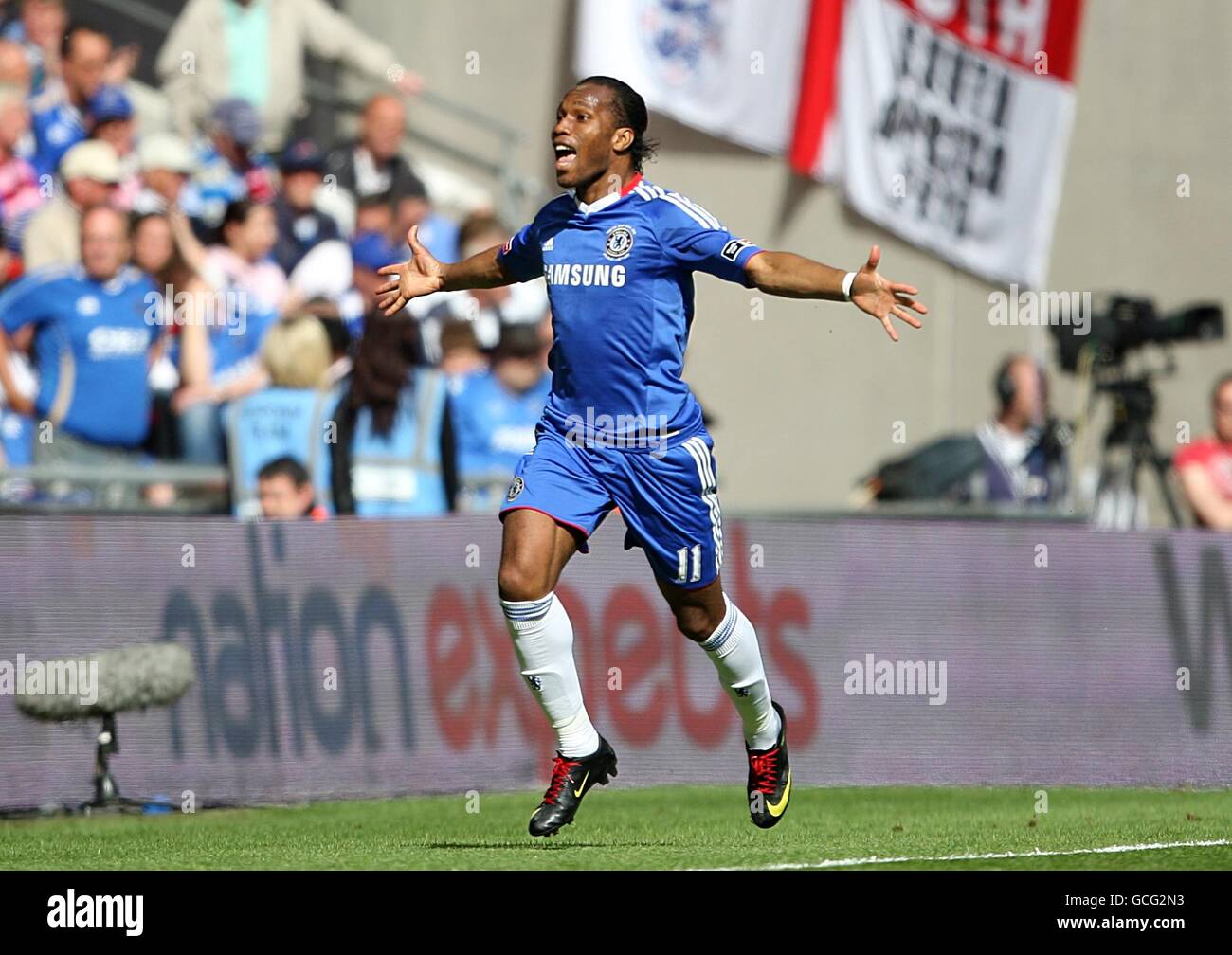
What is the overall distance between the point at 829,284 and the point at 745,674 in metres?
1.67

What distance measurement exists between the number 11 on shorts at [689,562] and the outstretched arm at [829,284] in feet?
3.25

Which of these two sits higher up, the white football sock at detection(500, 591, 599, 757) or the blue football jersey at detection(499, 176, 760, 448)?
the blue football jersey at detection(499, 176, 760, 448)

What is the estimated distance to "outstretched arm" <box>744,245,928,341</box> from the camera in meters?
7.48

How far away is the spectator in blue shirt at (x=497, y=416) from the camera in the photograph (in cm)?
1291

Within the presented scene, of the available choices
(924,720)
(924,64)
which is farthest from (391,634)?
(924,64)

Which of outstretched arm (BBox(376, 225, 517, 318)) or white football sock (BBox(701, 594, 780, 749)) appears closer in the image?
white football sock (BBox(701, 594, 780, 749))

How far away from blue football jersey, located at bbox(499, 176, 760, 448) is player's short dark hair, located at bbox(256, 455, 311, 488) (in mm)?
3501
